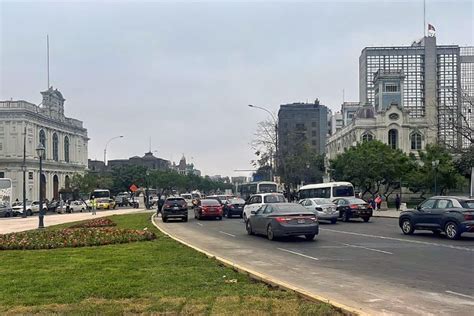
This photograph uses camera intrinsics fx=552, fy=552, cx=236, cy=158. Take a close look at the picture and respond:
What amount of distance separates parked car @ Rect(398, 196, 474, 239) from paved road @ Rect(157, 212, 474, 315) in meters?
0.50

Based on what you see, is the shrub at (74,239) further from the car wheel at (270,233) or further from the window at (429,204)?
the window at (429,204)

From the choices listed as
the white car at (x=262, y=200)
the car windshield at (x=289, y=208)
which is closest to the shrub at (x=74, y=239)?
the car windshield at (x=289, y=208)

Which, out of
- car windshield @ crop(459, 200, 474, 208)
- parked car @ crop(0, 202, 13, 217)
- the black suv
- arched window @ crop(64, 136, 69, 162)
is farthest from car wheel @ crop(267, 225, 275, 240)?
arched window @ crop(64, 136, 69, 162)

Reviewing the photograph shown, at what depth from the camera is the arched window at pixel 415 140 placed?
8988cm

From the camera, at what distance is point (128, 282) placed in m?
10.2

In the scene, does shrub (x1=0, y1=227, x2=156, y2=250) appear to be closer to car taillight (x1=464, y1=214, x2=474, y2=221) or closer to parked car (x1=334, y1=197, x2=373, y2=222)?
car taillight (x1=464, y1=214, x2=474, y2=221)

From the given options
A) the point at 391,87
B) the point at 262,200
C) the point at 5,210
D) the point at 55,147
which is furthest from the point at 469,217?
the point at 55,147

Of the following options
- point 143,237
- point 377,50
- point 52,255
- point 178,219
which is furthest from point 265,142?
point 377,50

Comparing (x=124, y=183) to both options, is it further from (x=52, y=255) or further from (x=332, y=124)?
(x=52, y=255)

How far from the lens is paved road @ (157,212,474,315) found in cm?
921

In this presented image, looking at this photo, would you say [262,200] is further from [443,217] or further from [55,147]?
[55,147]

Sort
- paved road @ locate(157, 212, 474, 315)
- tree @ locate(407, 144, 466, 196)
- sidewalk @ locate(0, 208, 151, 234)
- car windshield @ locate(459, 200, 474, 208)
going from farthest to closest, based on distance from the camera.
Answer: tree @ locate(407, 144, 466, 196) → sidewalk @ locate(0, 208, 151, 234) → car windshield @ locate(459, 200, 474, 208) → paved road @ locate(157, 212, 474, 315)

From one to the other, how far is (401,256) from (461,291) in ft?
17.9

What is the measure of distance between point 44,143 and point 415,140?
66.8 m
